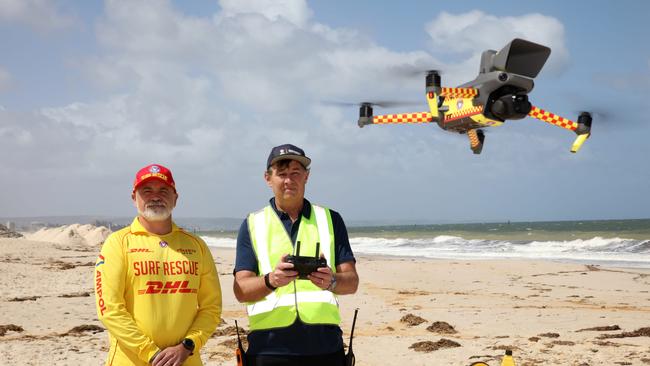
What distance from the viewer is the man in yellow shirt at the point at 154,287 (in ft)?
10.2

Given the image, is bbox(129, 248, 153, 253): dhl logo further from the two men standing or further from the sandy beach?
the sandy beach

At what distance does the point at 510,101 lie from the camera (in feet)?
47.5

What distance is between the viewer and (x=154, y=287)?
3.18 metres

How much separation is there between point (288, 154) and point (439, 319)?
878 cm

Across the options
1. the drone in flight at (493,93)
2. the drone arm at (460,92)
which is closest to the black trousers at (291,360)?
the drone in flight at (493,93)

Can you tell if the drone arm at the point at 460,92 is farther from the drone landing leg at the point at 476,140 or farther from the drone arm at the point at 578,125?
the drone arm at the point at 578,125

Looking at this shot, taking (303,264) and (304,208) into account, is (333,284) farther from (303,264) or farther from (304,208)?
(304,208)

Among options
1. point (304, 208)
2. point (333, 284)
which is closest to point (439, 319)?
point (304, 208)

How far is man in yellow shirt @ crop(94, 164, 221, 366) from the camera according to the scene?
3.10 m

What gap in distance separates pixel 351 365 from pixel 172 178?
1486 mm

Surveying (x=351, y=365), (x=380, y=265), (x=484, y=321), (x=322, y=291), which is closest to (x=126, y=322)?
(x=322, y=291)

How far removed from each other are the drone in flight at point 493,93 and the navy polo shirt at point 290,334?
12.2 metres

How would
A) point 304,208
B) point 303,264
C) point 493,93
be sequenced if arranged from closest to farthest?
1. point 303,264
2. point 304,208
3. point 493,93

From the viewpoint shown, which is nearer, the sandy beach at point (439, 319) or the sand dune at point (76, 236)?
the sandy beach at point (439, 319)
